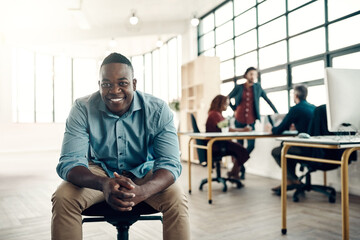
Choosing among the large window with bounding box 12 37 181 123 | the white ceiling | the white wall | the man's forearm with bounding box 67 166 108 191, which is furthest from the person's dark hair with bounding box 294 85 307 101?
the white wall

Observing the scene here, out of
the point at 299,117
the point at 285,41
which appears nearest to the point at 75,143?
the point at 299,117

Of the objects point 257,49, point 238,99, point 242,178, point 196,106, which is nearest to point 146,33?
point 196,106

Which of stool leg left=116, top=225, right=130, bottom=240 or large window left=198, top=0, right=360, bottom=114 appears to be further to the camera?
Result: large window left=198, top=0, right=360, bottom=114

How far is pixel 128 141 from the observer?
1.51 m

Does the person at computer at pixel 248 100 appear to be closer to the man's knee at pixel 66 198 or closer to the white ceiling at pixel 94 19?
the white ceiling at pixel 94 19

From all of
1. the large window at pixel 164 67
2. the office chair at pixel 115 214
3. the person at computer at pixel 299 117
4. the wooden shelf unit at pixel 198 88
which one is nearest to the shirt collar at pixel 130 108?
the office chair at pixel 115 214

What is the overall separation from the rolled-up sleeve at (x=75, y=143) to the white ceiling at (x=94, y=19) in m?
5.72

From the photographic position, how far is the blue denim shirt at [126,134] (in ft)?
4.85

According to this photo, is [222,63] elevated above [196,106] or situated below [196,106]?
above

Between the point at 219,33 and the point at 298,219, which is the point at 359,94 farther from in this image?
the point at 219,33

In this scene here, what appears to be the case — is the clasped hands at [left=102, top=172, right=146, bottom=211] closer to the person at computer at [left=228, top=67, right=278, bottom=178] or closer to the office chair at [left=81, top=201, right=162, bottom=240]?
the office chair at [left=81, top=201, right=162, bottom=240]

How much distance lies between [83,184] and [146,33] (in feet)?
23.6

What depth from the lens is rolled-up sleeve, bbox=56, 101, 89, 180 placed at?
1.37m

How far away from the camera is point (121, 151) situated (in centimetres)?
150
